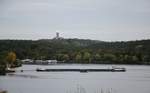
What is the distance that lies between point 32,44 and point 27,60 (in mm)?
10941

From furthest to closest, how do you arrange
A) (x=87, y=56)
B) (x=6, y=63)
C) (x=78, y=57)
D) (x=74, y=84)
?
(x=78, y=57) < (x=87, y=56) < (x=6, y=63) < (x=74, y=84)

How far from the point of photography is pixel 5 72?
1736 inches

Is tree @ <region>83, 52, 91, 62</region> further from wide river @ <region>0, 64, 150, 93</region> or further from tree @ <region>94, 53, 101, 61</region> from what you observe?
wide river @ <region>0, 64, 150, 93</region>

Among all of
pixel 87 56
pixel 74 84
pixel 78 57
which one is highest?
pixel 87 56

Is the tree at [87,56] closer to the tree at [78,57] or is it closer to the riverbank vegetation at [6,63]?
the tree at [78,57]

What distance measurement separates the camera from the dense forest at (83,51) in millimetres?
74812

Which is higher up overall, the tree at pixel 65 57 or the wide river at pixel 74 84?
the tree at pixel 65 57

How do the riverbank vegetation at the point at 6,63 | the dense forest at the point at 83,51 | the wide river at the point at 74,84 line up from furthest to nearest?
1. the dense forest at the point at 83,51
2. the riverbank vegetation at the point at 6,63
3. the wide river at the point at 74,84

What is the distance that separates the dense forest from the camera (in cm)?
7481

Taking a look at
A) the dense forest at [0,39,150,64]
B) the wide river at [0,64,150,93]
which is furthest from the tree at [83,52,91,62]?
the wide river at [0,64,150,93]

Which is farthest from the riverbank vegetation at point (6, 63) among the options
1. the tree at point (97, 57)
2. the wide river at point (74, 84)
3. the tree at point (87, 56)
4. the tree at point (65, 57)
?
the tree at point (65, 57)

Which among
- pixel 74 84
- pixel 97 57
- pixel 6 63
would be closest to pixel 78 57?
pixel 97 57

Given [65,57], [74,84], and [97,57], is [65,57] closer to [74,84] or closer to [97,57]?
[97,57]

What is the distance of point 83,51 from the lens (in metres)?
86.1
